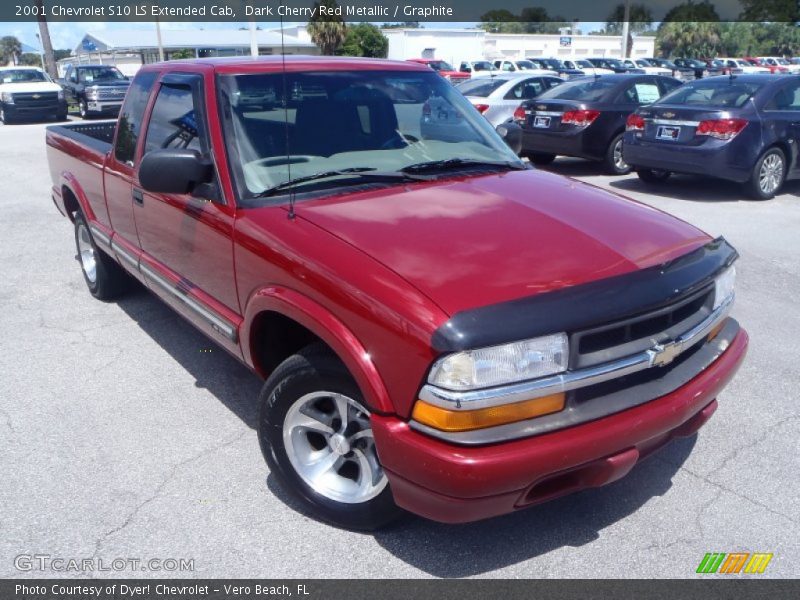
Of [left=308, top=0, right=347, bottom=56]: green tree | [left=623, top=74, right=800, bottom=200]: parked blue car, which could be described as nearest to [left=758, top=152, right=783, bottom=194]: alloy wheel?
[left=623, top=74, right=800, bottom=200]: parked blue car

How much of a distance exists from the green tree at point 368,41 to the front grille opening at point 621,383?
50.6 metres

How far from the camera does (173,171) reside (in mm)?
3396

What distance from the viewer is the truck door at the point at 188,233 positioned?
348cm

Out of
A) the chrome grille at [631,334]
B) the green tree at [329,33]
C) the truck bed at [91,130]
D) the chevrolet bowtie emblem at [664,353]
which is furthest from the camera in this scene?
the green tree at [329,33]

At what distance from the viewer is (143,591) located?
273cm

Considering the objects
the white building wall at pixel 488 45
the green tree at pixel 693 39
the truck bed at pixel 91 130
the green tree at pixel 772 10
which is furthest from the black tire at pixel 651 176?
the green tree at pixel 693 39

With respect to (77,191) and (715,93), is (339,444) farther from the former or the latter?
(715,93)

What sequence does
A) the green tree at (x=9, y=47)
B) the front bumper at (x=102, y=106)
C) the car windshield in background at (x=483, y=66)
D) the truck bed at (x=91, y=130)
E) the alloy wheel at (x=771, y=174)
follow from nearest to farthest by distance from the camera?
the truck bed at (x=91, y=130), the alloy wheel at (x=771, y=174), the front bumper at (x=102, y=106), the car windshield in background at (x=483, y=66), the green tree at (x=9, y=47)

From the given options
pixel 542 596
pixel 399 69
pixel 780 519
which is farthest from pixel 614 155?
pixel 542 596

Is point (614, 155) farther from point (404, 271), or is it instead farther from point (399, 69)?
point (404, 271)

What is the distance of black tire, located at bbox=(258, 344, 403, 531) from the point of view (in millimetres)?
2828

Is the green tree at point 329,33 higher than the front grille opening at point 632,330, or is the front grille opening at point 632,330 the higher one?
the green tree at point 329,33

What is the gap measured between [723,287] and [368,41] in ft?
179

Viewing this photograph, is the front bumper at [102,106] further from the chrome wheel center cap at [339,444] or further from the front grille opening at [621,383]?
the front grille opening at [621,383]
